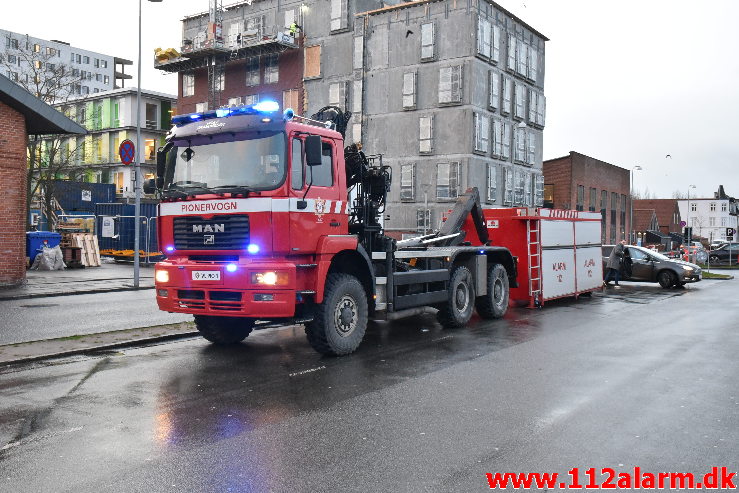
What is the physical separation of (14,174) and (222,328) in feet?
41.9

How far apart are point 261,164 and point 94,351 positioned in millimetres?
3703

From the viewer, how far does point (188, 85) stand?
59.3 m

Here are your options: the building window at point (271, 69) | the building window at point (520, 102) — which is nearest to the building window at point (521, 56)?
the building window at point (520, 102)

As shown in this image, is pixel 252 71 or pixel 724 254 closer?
pixel 724 254

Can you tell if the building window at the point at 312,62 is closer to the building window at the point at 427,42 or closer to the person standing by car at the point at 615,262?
the building window at the point at 427,42

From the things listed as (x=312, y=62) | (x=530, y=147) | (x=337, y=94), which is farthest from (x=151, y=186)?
(x=530, y=147)

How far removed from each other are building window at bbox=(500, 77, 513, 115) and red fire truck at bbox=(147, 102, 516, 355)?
4044cm

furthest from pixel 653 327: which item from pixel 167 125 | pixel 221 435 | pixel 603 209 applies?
pixel 167 125

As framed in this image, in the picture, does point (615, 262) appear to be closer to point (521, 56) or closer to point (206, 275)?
point (206, 275)

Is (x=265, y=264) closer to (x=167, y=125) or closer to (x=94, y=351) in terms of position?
(x=94, y=351)

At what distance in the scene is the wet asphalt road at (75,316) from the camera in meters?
11.8

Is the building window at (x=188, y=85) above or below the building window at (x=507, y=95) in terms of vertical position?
above

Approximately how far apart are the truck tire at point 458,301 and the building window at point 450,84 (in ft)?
111

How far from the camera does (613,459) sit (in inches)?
207
